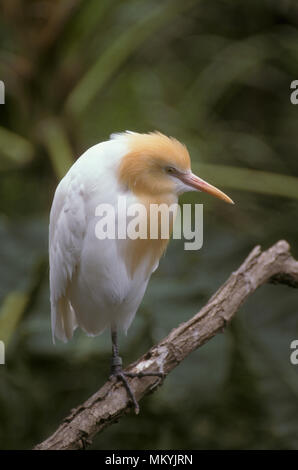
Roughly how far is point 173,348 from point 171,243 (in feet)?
1.95

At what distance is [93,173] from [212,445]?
110cm

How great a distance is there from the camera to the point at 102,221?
142cm

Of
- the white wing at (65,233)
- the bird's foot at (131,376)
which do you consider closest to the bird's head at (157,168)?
the white wing at (65,233)

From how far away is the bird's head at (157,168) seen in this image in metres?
1.40

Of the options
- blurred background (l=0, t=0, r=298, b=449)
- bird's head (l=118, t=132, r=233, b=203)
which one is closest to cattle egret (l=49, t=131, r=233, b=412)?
Answer: bird's head (l=118, t=132, r=233, b=203)

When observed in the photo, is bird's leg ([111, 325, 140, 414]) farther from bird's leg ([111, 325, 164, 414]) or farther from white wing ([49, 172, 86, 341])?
white wing ([49, 172, 86, 341])

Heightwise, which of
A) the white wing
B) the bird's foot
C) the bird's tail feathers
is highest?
the white wing

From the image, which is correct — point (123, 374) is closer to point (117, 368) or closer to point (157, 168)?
point (117, 368)

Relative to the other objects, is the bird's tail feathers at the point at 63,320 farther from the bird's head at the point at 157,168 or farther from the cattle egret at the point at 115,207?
the bird's head at the point at 157,168

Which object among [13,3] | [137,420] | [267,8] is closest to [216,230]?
[137,420]

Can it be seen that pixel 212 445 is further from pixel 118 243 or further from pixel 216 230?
pixel 118 243

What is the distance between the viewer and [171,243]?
1976mm

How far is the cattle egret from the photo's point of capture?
1.41 metres

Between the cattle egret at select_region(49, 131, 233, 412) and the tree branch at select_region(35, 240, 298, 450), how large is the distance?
30 mm
